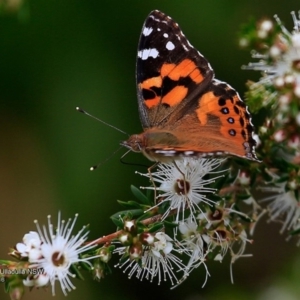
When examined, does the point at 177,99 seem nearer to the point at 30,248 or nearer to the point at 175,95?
the point at 175,95

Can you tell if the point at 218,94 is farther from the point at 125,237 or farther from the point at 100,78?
the point at 100,78

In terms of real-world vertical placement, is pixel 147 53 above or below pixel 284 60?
above

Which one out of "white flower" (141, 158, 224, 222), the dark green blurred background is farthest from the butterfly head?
the dark green blurred background

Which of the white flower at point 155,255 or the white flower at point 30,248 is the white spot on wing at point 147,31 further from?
the white flower at point 30,248

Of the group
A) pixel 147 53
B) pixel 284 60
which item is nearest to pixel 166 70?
pixel 147 53

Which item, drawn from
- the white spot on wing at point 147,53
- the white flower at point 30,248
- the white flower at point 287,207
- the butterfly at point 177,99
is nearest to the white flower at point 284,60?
the butterfly at point 177,99

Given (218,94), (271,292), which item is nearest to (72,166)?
(271,292)

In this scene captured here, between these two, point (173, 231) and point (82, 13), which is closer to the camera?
point (173, 231)
